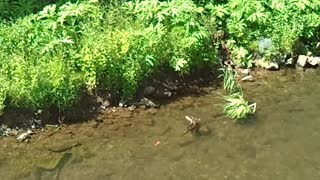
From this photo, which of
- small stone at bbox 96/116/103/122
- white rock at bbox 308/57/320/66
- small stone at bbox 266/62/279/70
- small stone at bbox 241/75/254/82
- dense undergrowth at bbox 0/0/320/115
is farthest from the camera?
white rock at bbox 308/57/320/66

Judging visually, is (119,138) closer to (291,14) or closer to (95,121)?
(95,121)

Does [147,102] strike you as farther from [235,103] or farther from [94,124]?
[235,103]

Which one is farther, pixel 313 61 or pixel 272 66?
pixel 313 61

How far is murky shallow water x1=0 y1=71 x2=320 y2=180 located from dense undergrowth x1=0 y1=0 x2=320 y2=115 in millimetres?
711

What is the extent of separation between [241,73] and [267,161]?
2.36 metres

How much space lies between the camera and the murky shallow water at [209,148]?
7176 mm

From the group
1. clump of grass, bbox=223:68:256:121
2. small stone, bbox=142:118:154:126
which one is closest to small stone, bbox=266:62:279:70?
clump of grass, bbox=223:68:256:121

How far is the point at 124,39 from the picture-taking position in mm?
8406

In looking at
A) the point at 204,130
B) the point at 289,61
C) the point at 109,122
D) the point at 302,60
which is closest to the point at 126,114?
the point at 109,122

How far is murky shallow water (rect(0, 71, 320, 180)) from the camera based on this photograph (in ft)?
23.5

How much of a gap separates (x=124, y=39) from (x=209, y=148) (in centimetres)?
198

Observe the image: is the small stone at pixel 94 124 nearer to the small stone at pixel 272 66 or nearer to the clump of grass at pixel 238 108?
the clump of grass at pixel 238 108

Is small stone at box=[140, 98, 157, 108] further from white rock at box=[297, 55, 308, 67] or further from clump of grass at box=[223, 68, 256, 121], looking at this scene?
white rock at box=[297, 55, 308, 67]

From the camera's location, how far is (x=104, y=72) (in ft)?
27.1
